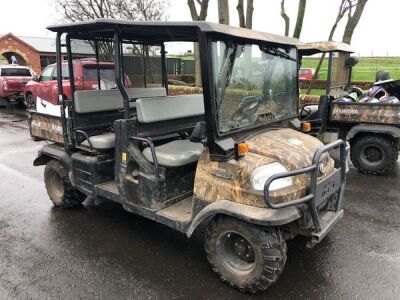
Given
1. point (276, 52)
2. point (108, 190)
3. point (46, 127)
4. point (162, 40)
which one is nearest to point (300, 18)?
point (162, 40)

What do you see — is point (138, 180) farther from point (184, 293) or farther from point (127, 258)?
point (184, 293)

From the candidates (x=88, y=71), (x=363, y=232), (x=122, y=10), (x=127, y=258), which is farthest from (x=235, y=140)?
(x=122, y=10)

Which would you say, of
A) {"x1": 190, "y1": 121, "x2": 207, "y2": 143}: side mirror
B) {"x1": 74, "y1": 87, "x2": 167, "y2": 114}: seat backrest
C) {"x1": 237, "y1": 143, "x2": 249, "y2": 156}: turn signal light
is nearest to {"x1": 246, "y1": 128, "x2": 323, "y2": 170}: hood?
{"x1": 237, "y1": 143, "x2": 249, "y2": 156}: turn signal light

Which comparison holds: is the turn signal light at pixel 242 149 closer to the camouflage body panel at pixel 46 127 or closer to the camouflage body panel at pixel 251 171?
the camouflage body panel at pixel 251 171

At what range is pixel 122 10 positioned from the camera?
18953 mm

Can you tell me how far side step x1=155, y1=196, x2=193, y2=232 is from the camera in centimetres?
350

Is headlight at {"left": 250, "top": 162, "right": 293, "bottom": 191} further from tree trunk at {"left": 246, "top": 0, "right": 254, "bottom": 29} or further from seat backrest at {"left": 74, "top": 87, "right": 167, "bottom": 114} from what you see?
tree trunk at {"left": 246, "top": 0, "right": 254, "bottom": 29}

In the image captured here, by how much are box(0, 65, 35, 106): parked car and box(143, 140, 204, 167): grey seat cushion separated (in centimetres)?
1481

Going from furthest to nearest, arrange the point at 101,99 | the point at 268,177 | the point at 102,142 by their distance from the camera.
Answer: the point at 101,99
the point at 102,142
the point at 268,177

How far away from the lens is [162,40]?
15.8 feet

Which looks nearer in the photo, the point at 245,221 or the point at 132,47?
the point at 245,221

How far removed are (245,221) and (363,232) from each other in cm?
214

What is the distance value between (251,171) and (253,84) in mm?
961

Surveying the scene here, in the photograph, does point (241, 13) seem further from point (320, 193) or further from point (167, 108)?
point (320, 193)
